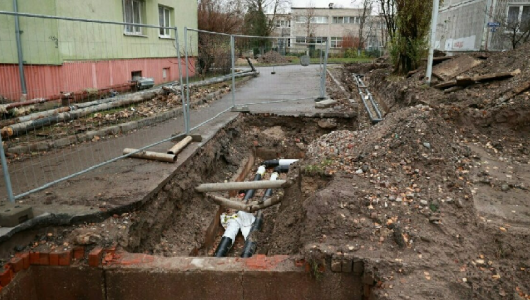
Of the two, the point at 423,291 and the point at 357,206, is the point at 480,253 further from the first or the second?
the point at 357,206

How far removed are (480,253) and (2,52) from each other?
8.26m

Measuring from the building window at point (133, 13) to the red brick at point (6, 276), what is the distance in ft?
32.0

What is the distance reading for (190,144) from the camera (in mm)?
6555

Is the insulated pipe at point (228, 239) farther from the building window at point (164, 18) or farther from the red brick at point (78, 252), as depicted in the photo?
the building window at point (164, 18)

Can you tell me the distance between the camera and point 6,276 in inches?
126

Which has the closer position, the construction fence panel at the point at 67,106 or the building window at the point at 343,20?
the construction fence panel at the point at 67,106

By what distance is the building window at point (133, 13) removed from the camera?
12195 mm

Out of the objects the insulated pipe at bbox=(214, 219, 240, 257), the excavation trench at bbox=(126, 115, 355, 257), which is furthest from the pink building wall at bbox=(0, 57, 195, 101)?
the insulated pipe at bbox=(214, 219, 240, 257)

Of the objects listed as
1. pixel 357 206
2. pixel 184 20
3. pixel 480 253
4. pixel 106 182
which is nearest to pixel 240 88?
pixel 184 20

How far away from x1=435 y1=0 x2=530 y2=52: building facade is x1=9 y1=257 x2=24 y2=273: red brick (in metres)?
15.2

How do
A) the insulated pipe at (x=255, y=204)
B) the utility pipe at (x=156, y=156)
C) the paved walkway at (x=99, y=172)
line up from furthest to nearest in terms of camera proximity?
the insulated pipe at (x=255, y=204)
the utility pipe at (x=156, y=156)
the paved walkway at (x=99, y=172)

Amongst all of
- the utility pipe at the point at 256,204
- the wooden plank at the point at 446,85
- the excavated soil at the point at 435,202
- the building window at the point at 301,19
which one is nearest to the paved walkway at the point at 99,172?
the utility pipe at the point at 256,204

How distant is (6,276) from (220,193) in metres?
3.82

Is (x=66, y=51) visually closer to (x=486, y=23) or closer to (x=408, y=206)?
(x=408, y=206)
